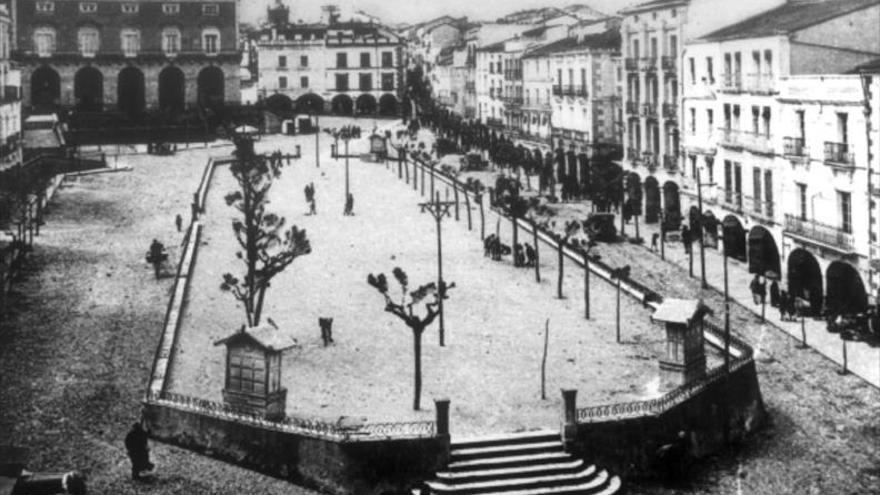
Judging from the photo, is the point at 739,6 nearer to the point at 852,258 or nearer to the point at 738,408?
the point at 852,258

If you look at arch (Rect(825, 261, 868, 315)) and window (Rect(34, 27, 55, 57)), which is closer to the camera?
arch (Rect(825, 261, 868, 315))

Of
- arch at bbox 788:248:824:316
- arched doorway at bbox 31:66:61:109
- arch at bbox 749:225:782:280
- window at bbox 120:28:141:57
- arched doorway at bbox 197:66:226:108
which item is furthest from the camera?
arched doorway at bbox 197:66:226:108

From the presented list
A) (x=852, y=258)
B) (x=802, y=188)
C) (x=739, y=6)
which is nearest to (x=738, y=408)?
(x=852, y=258)

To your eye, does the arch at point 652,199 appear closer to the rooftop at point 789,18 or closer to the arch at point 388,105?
the rooftop at point 789,18

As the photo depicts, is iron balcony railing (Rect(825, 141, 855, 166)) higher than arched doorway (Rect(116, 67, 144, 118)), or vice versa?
arched doorway (Rect(116, 67, 144, 118))

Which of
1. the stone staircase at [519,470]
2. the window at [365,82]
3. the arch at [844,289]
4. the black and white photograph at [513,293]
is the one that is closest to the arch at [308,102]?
the window at [365,82]

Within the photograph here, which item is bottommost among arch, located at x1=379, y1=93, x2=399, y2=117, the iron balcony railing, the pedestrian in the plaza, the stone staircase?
the stone staircase

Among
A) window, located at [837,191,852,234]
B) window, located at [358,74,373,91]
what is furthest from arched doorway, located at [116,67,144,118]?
→ window, located at [837,191,852,234]

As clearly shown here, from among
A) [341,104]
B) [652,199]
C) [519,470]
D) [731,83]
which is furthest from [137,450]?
[341,104]

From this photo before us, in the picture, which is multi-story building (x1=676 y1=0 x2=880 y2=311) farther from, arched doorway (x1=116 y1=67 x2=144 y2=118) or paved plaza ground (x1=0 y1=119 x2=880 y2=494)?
arched doorway (x1=116 y1=67 x2=144 y2=118)
